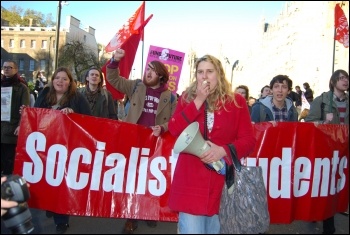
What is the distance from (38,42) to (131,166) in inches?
2141

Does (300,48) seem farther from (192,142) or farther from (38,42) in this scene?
(192,142)

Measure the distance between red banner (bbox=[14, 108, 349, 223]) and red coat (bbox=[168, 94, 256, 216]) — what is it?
5.91 feet

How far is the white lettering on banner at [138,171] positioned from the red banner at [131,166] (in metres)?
0.01

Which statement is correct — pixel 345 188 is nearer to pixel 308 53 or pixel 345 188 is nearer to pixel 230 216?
pixel 230 216

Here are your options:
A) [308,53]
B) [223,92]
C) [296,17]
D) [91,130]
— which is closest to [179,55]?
[91,130]

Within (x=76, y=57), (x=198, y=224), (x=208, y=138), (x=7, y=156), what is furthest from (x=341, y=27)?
(x=76, y=57)

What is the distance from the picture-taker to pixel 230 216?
2.44m

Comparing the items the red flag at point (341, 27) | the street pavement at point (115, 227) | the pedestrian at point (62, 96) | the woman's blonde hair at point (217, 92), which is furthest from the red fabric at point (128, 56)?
the red flag at point (341, 27)

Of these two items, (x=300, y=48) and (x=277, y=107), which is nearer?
(x=277, y=107)

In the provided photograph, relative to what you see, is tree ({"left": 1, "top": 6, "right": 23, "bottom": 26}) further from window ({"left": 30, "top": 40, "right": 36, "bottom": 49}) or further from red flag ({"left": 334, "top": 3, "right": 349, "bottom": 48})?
window ({"left": 30, "top": 40, "right": 36, "bottom": 49})

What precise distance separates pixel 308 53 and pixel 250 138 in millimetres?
→ 40266

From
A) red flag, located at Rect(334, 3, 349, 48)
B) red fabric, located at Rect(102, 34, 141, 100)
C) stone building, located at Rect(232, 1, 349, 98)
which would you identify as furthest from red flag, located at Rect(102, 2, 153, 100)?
stone building, located at Rect(232, 1, 349, 98)

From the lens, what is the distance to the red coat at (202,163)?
94.2 inches

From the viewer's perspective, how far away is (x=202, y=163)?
7.93 ft
